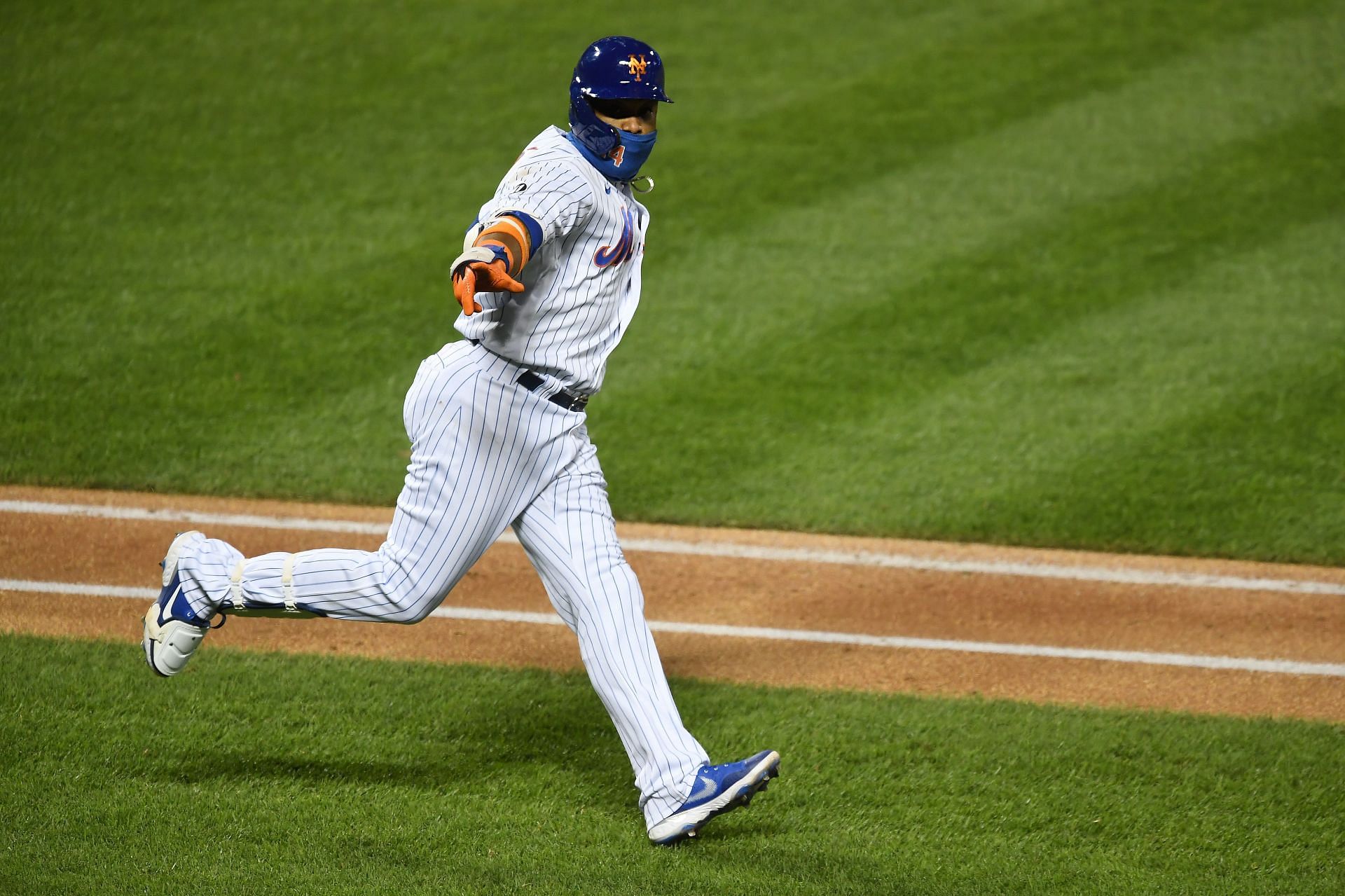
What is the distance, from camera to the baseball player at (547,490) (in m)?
3.74

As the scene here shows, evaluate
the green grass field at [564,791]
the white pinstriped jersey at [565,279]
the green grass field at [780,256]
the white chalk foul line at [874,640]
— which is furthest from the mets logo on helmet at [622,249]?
the green grass field at [780,256]

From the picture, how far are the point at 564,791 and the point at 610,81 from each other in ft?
6.35

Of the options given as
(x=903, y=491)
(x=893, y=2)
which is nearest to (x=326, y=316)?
(x=903, y=491)

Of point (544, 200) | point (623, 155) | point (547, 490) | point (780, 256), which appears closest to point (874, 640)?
point (547, 490)

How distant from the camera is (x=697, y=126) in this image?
966cm

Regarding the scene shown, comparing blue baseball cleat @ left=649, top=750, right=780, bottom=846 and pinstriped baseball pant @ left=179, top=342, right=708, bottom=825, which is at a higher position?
pinstriped baseball pant @ left=179, top=342, right=708, bottom=825

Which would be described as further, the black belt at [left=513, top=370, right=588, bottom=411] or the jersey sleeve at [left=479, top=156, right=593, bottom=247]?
the black belt at [left=513, top=370, right=588, bottom=411]

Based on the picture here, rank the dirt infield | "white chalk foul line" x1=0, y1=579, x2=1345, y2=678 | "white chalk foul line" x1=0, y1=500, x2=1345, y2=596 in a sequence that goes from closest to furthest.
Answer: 1. the dirt infield
2. "white chalk foul line" x1=0, y1=579, x2=1345, y2=678
3. "white chalk foul line" x1=0, y1=500, x2=1345, y2=596

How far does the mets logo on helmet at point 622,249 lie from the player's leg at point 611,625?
487mm

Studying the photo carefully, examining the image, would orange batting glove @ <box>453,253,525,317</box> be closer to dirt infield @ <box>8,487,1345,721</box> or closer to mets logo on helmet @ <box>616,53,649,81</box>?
mets logo on helmet @ <box>616,53,649,81</box>

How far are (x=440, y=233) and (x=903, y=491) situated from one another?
339 centimetres

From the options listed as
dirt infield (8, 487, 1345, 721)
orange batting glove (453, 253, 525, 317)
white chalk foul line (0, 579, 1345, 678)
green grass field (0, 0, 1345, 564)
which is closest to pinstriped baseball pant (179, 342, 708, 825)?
orange batting glove (453, 253, 525, 317)

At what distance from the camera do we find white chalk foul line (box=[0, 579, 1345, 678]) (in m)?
5.08

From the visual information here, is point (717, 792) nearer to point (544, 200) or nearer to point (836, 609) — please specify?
point (544, 200)
